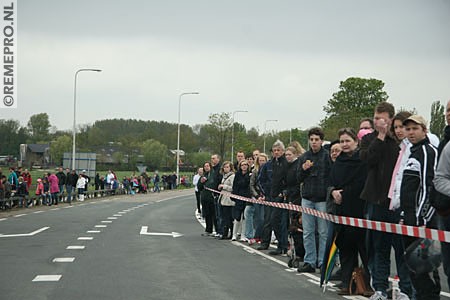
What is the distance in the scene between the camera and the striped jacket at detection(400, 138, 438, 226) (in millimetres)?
7014

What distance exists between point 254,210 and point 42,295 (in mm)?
7969

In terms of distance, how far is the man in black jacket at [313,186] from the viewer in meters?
10.7

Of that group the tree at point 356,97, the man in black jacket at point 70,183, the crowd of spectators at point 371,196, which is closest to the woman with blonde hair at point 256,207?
the crowd of spectators at point 371,196

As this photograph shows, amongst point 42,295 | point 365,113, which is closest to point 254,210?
point 42,295

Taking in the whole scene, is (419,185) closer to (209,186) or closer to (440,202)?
(440,202)

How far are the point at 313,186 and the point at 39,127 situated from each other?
126m

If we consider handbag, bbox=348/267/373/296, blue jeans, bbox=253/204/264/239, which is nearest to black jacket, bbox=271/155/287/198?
blue jeans, bbox=253/204/264/239

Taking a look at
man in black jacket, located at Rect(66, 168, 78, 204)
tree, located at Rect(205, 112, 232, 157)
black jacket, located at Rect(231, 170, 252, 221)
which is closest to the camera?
black jacket, located at Rect(231, 170, 252, 221)

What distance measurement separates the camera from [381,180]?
8.38 meters

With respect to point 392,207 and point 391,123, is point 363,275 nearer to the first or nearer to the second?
point 392,207

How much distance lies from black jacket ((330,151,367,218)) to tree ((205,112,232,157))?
283 feet

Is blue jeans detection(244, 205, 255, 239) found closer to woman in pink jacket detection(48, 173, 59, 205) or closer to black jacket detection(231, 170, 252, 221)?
black jacket detection(231, 170, 252, 221)

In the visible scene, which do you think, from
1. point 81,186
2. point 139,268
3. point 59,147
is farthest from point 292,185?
point 59,147

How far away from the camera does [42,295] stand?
27.9 feet
